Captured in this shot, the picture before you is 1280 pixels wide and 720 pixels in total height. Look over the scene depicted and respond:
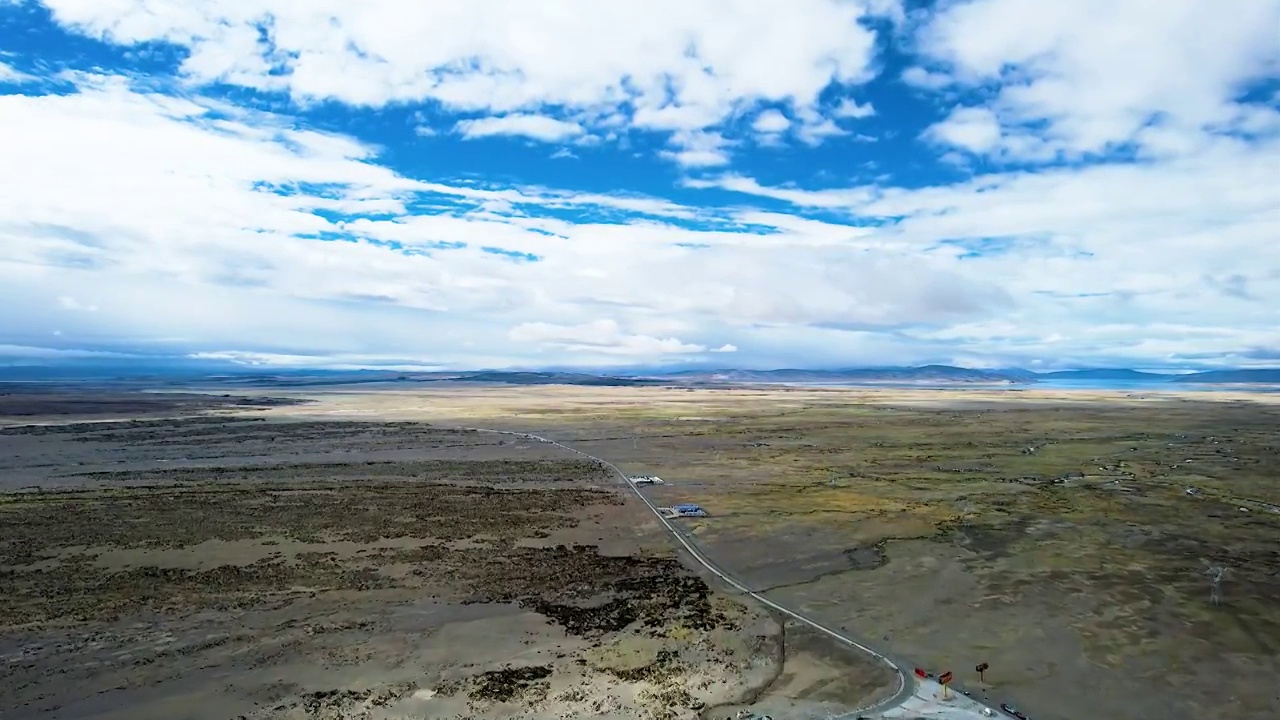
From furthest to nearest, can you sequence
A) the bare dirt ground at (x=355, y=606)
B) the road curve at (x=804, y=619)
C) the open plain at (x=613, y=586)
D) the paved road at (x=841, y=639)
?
the open plain at (x=613, y=586), the bare dirt ground at (x=355, y=606), the road curve at (x=804, y=619), the paved road at (x=841, y=639)

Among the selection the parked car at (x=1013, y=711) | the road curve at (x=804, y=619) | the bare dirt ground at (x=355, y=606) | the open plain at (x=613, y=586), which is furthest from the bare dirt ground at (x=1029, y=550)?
the bare dirt ground at (x=355, y=606)

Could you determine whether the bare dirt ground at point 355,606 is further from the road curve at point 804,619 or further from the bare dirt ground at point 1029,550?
the bare dirt ground at point 1029,550

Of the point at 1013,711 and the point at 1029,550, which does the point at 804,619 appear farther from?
the point at 1029,550

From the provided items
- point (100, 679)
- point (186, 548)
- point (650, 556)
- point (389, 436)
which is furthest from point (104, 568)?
point (389, 436)

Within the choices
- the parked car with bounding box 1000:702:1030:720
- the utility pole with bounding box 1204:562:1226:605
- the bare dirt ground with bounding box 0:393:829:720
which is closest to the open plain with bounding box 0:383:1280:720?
the bare dirt ground with bounding box 0:393:829:720

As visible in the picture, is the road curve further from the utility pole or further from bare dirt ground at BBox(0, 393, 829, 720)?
the utility pole

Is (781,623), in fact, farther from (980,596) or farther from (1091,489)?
(1091,489)

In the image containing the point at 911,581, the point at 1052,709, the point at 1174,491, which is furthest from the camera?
the point at 1174,491
